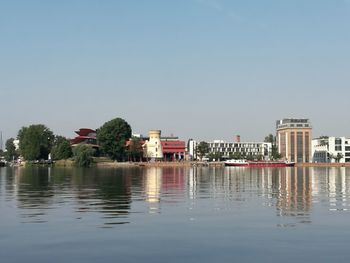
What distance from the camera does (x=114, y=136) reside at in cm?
19312

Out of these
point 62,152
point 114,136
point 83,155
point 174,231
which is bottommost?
point 174,231

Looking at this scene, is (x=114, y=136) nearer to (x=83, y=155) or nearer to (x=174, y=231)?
(x=83, y=155)

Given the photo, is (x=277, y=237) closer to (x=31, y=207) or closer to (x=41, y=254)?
(x=41, y=254)

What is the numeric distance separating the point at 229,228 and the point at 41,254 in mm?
9158

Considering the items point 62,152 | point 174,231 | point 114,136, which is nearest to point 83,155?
point 114,136

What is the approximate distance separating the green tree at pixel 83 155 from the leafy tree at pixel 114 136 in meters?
8.77

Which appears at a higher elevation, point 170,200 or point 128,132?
point 128,132

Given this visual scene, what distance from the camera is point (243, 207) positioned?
33594mm

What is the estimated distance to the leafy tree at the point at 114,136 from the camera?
634ft

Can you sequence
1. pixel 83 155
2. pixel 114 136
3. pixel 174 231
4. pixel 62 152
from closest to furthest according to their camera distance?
pixel 174 231 < pixel 83 155 < pixel 114 136 < pixel 62 152

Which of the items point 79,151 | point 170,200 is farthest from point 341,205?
point 79,151

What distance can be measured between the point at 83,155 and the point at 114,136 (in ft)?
50.3

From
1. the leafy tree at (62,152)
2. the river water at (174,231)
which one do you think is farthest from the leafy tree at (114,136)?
the river water at (174,231)

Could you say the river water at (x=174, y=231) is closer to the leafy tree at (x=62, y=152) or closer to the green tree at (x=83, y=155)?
the green tree at (x=83, y=155)
